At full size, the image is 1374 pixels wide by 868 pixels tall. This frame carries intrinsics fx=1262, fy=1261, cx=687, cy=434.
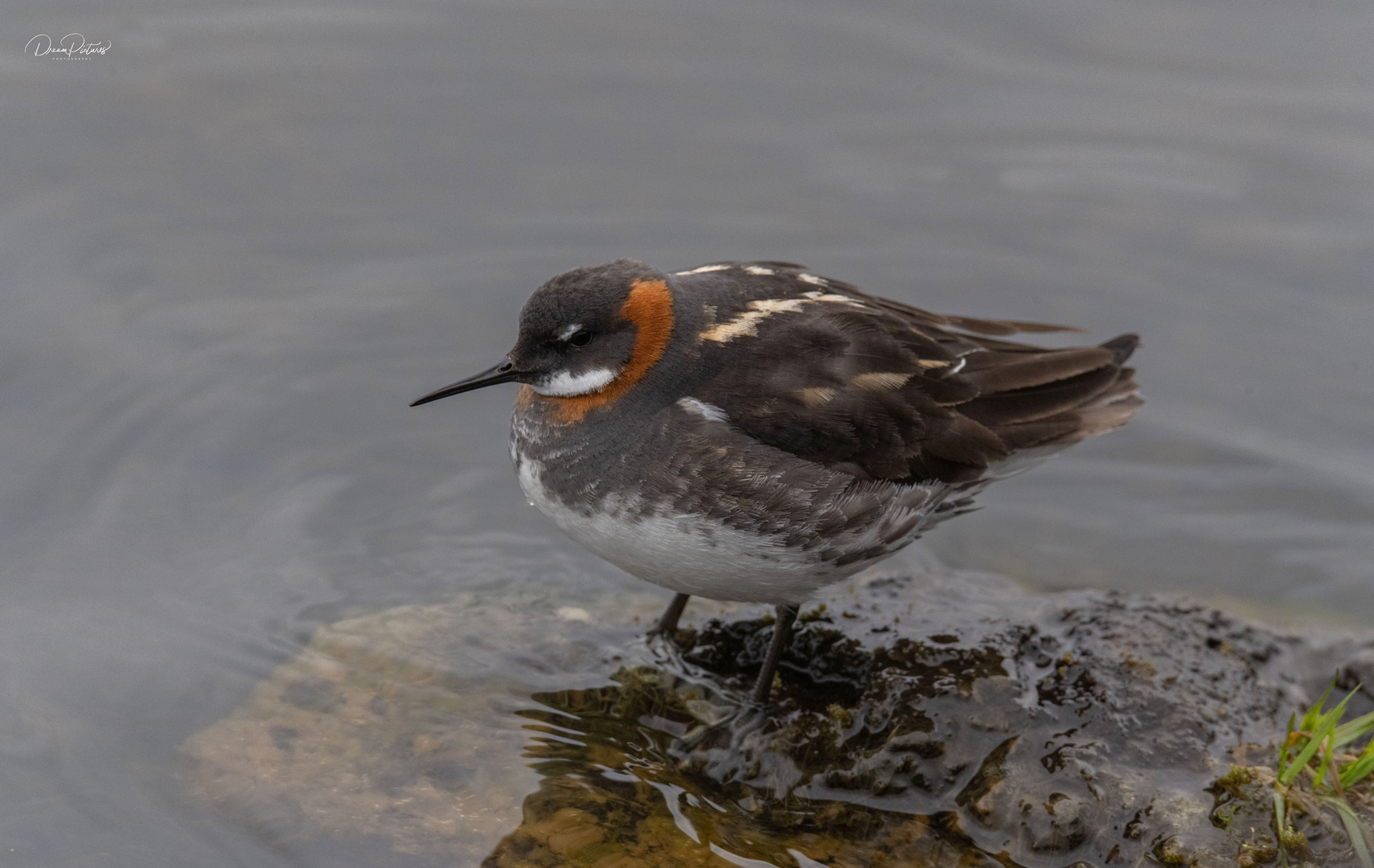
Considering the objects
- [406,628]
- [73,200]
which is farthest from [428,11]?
[406,628]

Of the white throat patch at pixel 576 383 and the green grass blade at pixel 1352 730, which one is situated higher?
the white throat patch at pixel 576 383

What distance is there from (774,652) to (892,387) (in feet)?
5.18

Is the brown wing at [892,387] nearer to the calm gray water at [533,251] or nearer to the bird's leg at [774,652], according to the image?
the bird's leg at [774,652]

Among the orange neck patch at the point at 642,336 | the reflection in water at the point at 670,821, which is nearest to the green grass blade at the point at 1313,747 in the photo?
the reflection in water at the point at 670,821

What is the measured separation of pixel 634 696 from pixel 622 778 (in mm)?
688

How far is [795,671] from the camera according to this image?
714 centimetres

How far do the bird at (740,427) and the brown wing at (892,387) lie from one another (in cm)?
1

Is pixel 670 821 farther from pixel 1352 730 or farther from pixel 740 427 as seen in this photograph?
pixel 1352 730

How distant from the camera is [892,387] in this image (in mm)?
6672

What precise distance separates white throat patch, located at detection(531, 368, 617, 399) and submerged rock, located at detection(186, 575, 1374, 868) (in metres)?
1.65

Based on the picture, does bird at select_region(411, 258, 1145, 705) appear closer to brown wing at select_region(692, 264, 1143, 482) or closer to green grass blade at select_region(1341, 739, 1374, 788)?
brown wing at select_region(692, 264, 1143, 482)

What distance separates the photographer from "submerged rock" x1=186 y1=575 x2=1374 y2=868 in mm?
5949

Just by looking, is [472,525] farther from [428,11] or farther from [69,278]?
[428,11]

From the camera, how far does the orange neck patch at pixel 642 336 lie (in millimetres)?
6535
